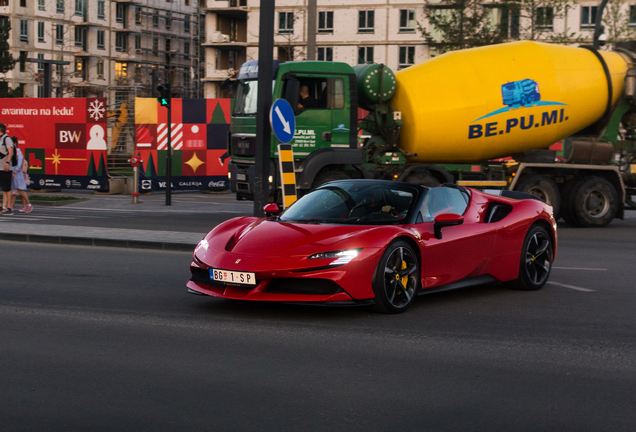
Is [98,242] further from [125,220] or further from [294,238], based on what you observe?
[294,238]

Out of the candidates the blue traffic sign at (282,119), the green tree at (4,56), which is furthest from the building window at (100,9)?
the blue traffic sign at (282,119)

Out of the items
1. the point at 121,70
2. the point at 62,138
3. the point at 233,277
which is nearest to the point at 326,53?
the point at 121,70

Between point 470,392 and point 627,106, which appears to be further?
point 627,106

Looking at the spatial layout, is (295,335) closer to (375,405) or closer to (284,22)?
(375,405)

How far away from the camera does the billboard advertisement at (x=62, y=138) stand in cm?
2662

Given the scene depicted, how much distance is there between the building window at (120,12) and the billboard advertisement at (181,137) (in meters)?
81.2

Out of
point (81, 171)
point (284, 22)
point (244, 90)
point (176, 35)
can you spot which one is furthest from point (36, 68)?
point (244, 90)

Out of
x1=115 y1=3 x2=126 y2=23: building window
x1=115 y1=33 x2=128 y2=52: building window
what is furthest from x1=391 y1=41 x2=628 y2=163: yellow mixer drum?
x1=115 y1=3 x2=126 y2=23: building window

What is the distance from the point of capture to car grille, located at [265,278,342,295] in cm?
716

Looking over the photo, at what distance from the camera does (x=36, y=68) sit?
90688 millimetres

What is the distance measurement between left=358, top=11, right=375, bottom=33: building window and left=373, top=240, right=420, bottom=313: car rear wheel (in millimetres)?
64628

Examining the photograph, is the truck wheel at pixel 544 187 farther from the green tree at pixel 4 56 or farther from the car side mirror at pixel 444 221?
the green tree at pixel 4 56

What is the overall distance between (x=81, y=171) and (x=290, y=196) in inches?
554

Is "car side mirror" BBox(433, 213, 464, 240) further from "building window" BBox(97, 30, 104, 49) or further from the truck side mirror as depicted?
"building window" BBox(97, 30, 104, 49)
